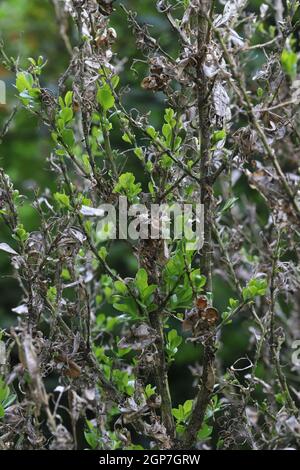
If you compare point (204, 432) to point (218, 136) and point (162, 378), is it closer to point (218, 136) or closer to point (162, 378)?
point (162, 378)

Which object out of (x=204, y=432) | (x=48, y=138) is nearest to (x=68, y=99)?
(x=204, y=432)

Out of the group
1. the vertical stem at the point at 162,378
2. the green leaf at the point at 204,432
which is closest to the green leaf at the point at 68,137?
the vertical stem at the point at 162,378

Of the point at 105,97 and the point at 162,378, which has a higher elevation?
the point at 105,97

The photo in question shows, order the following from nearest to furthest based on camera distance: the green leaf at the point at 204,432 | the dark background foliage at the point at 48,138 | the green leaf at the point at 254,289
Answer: the green leaf at the point at 254,289 → the green leaf at the point at 204,432 → the dark background foliage at the point at 48,138

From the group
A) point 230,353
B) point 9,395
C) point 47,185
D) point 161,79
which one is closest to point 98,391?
point 9,395

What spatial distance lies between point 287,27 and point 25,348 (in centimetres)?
96

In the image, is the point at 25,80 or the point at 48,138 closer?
the point at 25,80

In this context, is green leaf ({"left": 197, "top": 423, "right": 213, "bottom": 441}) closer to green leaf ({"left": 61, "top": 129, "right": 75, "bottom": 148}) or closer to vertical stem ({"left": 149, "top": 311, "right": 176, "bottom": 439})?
vertical stem ({"left": 149, "top": 311, "right": 176, "bottom": 439})

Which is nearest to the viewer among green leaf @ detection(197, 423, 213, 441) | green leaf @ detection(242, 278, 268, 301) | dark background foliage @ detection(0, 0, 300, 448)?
green leaf @ detection(242, 278, 268, 301)

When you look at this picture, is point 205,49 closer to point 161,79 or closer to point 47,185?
point 161,79

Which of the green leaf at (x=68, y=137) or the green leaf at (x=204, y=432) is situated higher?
the green leaf at (x=68, y=137)

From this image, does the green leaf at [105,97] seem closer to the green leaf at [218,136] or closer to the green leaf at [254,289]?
the green leaf at [218,136]

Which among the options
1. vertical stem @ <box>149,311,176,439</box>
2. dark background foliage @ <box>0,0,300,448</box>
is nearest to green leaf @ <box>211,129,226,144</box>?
vertical stem @ <box>149,311,176,439</box>

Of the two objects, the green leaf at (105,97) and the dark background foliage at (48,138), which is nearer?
the green leaf at (105,97)
